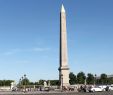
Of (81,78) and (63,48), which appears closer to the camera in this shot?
(63,48)

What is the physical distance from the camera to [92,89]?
55062 millimetres

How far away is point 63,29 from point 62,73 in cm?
755

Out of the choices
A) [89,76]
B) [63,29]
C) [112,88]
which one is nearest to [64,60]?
[63,29]

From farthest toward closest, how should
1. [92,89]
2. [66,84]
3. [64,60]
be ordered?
[66,84], [64,60], [92,89]

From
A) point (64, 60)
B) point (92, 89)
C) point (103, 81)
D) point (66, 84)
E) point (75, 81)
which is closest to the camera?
point (92, 89)

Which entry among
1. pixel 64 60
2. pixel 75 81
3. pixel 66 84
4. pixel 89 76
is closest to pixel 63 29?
pixel 64 60

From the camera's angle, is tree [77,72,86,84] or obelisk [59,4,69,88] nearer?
obelisk [59,4,69,88]

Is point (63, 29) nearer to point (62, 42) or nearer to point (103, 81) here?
point (62, 42)

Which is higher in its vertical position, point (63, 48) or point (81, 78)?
point (63, 48)

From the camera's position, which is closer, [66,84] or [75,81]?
[66,84]

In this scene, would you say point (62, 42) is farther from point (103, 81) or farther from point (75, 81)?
point (103, 81)

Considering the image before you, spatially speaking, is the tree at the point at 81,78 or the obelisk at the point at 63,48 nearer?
the obelisk at the point at 63,48

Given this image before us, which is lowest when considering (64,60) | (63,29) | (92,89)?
(92,89)

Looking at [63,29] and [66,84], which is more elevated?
[63,29]
